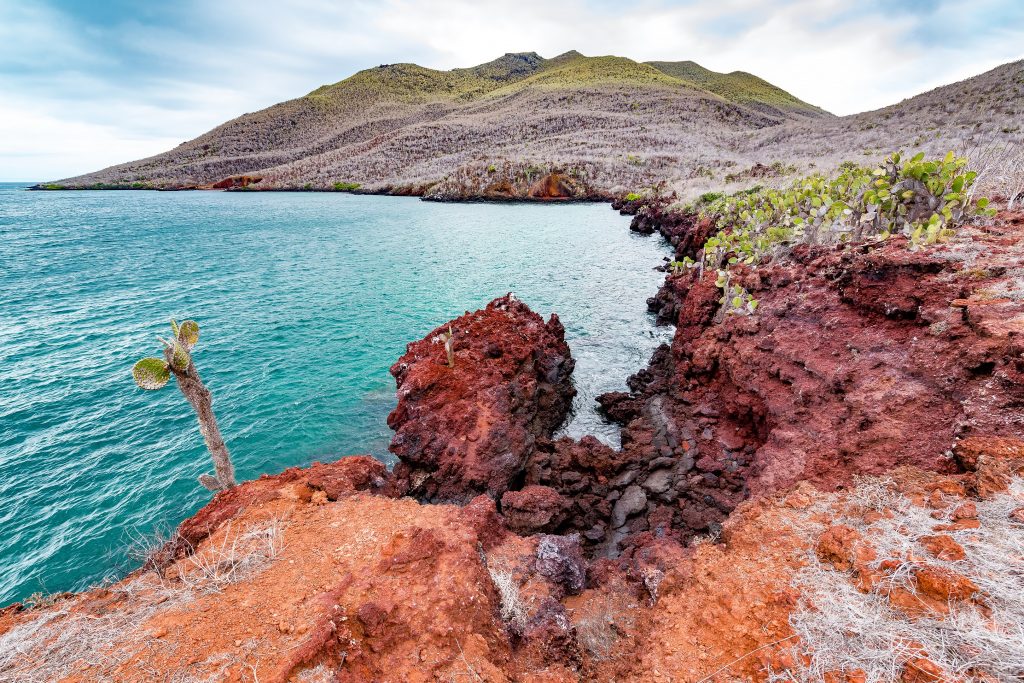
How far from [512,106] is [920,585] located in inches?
5740

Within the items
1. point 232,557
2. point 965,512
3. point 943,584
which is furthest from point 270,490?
point 965,512

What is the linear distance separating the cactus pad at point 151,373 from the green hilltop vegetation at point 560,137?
45.7m

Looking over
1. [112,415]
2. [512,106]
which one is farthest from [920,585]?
[512,106]

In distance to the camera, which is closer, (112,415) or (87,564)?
(87,564)

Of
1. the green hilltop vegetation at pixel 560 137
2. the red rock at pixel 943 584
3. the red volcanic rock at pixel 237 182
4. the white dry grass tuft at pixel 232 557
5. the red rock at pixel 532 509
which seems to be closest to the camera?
the red rock at pixel 943 584

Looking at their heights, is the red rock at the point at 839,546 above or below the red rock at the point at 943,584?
below

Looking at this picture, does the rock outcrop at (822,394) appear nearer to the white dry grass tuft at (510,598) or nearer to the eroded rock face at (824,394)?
the eroded rock face at (824,394)

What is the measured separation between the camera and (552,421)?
40.7 feet

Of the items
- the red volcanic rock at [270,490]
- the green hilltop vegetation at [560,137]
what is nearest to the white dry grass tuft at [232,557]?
the red volcanic rock at [270,490]

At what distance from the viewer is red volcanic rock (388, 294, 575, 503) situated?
9312 mm

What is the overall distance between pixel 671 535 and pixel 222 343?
18.3 metres

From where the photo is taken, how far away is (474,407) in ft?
33.6

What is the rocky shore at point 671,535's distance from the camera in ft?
13.7

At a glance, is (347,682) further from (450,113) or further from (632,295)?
(450,113)
